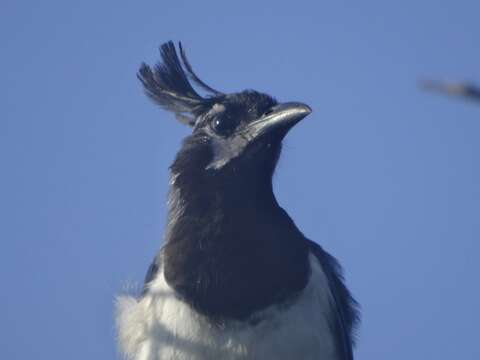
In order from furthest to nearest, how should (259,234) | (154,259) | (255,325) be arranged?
(154,259), (259,234), (255,325)

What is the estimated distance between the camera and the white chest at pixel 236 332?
195 inches

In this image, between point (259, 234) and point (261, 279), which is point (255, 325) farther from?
point (259, 234)

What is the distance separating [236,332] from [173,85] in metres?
2.36

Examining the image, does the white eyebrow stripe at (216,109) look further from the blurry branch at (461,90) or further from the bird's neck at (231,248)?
the blurry branch at (461,90)

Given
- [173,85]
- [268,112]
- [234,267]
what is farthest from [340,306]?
[173,85]

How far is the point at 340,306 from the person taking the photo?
235 inches

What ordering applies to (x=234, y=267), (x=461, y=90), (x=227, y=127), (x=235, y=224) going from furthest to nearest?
(x=227, y=127) → (x=235, y=224) → (x=234, y=267) → (x=461, y=90)

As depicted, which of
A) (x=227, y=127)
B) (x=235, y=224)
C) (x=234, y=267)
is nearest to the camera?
(x=234, y=267)

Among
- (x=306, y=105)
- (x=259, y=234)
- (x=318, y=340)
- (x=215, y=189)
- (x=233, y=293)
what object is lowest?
(x=318, y=340)

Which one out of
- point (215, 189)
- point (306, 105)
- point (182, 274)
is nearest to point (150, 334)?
point (182, 274)

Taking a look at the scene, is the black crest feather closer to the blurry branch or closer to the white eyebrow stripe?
the white eyebrow stripe

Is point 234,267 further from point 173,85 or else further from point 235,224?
point 173,85

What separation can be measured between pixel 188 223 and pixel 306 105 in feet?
4.04

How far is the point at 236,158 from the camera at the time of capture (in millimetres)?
5613
